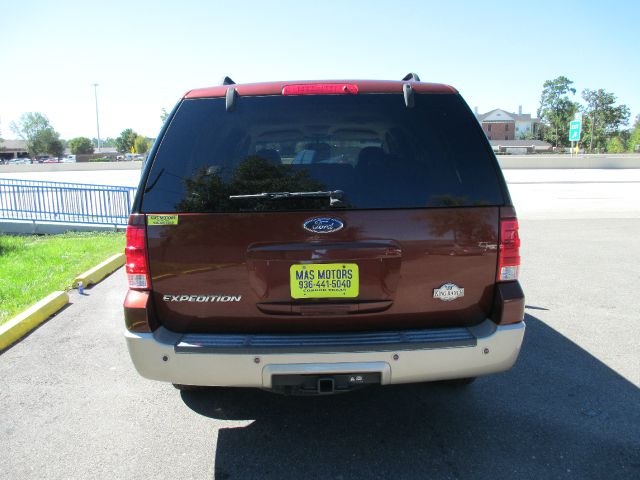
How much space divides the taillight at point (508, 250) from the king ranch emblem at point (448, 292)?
24 cm

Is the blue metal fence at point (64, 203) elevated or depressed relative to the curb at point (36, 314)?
elevated

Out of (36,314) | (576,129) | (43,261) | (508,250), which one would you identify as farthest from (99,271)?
(576,129)

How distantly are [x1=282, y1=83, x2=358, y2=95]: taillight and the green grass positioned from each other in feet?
13.3

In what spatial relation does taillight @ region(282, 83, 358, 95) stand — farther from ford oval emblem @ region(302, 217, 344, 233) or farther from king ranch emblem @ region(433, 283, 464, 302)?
king ranch emblem @ region(433, 283, 464, 302)

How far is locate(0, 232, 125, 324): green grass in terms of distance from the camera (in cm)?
591

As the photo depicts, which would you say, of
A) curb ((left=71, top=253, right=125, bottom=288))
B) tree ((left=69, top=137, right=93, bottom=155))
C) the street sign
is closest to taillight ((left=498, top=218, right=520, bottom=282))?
curb ((left=71, top=253, right=125, bottom=288))

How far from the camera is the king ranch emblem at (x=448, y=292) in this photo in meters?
2.67

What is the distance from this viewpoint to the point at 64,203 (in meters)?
12.2

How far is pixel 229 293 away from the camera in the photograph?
263cm

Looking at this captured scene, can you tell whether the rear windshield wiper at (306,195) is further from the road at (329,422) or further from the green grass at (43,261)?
the green grass at (43,261)

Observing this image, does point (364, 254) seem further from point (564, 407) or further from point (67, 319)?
point (67, 319)

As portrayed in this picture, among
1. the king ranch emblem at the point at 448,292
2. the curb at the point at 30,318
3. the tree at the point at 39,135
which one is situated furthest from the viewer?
the tree at the point at 39,135

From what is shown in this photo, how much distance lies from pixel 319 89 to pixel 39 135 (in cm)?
11113

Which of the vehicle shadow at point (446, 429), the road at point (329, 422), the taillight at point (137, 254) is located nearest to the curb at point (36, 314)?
the road at point (329, 422)
